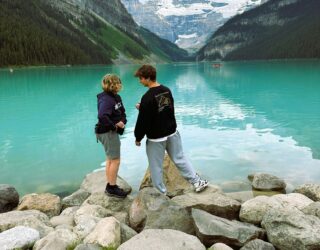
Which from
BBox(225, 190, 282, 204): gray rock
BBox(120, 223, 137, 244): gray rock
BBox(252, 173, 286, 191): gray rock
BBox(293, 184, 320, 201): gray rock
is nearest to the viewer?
BBox(120, 223, 137, 244): gray rock

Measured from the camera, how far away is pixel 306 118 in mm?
30578

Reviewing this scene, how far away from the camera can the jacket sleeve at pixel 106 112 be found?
390 inches

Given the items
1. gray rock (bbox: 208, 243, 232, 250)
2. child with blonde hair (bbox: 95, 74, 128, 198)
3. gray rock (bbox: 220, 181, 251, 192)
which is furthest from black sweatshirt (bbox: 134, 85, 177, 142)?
gray rock (bbox: 220, 181, 251, 192)

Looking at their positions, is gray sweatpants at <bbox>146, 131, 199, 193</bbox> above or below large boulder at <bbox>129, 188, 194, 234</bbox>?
above

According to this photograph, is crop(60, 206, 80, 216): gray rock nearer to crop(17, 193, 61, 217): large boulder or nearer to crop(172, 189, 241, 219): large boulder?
crop(17, 193, 61, 217): large boulder

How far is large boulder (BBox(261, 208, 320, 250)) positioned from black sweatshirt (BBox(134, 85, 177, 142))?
3383mm

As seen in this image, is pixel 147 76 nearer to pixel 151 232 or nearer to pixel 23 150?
pixel 151 232

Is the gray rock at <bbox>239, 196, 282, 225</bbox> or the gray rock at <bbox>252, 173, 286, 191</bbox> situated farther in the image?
the gray rock at <bbox>252, 173, 286, 191</bbox>

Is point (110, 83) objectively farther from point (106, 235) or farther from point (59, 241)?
point (59, 241)

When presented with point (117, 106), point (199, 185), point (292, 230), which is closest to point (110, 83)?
point (117, 106)

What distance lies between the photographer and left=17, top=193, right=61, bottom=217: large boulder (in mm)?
11727

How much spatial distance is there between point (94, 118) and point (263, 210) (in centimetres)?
2435

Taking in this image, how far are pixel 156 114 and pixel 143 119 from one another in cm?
35

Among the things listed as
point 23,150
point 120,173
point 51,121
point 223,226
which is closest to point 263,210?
point 223,226
